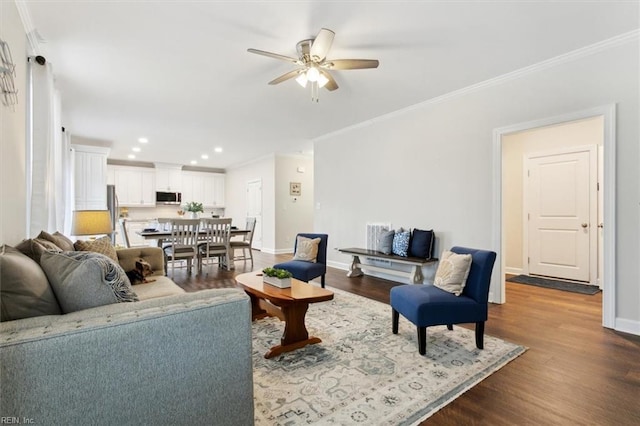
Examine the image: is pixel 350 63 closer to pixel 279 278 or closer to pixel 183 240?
pixel 279 278

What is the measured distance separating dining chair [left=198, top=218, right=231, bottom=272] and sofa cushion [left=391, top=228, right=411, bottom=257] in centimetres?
298

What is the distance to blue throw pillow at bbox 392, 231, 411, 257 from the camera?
14.2 ft

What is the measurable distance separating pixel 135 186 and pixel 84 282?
348 inches

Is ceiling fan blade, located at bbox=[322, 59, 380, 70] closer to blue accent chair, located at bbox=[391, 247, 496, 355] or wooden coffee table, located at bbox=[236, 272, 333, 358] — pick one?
blue accent chair, located at bbox=[391, 247, 496, 355]

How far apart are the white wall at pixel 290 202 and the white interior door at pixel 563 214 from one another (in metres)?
5.09

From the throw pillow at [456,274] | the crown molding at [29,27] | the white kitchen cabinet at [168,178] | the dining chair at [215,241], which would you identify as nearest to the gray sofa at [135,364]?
the throw pillow at [456,274]

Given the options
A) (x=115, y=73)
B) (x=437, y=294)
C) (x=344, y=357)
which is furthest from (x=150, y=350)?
(x=115, y=73)

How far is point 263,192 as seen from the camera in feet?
27.5

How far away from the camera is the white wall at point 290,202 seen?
795 cm

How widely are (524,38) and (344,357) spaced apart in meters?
3.14

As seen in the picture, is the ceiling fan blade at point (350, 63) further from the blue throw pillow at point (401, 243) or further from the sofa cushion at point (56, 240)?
the sofa cushion at point (56, 240)

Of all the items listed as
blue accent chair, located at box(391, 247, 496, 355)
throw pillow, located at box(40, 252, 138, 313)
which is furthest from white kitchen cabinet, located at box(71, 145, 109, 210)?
blue accent chair, located at box(391, 247, 496, 355)

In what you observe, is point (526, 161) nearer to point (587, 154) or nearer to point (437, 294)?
point (587, 154)

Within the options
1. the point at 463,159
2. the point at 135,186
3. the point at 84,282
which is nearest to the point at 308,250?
the point at 463,159
